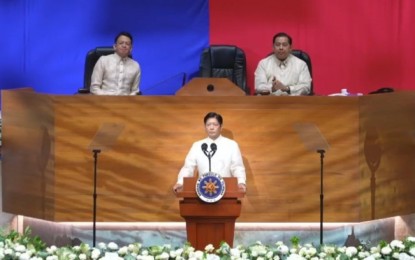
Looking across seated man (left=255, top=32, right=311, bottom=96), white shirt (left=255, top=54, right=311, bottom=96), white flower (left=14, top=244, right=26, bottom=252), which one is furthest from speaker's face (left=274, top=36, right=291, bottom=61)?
white flower (left=14, top=244, right=26, bottom=252)

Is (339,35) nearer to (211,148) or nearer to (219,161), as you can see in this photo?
(219,161)

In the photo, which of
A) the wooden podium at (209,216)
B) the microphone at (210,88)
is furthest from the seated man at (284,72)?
the wooden podium at (209,216)

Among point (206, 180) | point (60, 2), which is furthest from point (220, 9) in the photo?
point (206, 180)

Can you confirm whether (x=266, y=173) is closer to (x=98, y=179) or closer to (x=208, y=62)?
(x=98, y=179)

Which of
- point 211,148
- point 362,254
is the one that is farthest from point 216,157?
point 362,254

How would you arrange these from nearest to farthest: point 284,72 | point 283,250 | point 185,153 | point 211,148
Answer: point 283,250
point 211,148
point 185,153
point 284,72

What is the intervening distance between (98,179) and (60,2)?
11.6 ft

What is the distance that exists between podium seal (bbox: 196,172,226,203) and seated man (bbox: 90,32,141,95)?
245cm

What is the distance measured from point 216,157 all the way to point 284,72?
1.74 m

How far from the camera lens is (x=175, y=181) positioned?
9305 mm

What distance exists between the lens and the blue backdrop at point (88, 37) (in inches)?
478

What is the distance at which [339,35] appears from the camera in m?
12.1

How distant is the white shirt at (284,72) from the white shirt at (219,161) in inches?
53.4

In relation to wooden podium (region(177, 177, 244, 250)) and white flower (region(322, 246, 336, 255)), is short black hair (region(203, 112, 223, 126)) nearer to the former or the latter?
wooden podium (region(177, 177, 244, 250))
